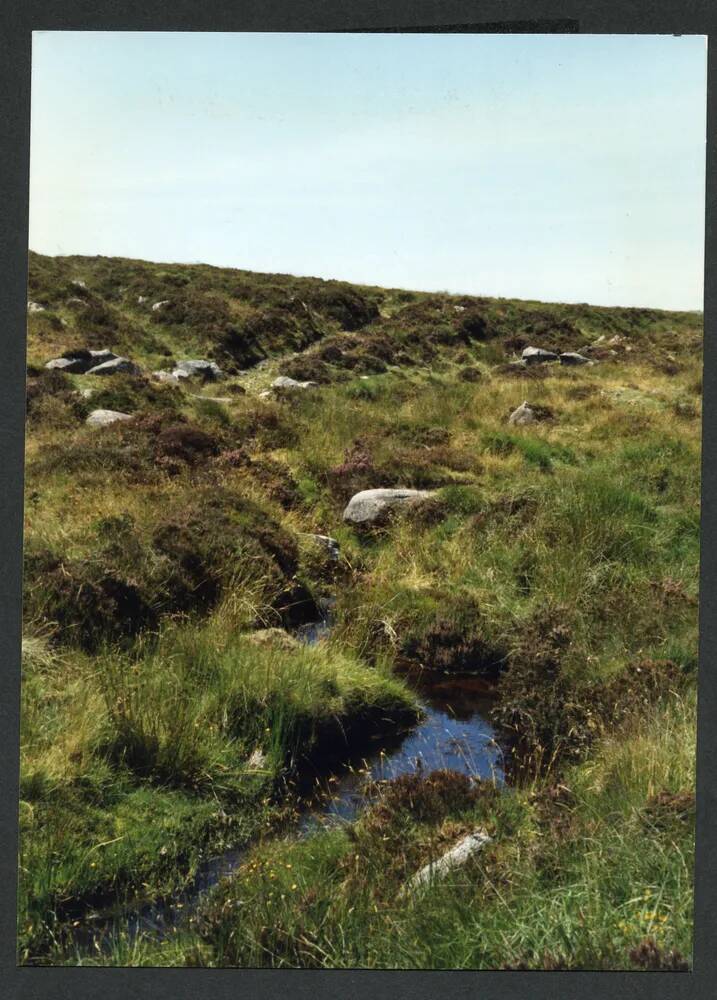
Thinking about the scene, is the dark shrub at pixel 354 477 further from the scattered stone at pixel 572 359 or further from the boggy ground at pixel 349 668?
the scattered stone at pixel 572 359

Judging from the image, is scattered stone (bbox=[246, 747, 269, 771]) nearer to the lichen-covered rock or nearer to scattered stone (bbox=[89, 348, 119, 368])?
the lichen-covered rock

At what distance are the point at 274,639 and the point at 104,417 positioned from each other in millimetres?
6602

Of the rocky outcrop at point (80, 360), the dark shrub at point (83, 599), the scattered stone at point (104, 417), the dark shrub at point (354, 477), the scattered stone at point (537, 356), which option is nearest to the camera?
the dark shrub at point (83, 599)

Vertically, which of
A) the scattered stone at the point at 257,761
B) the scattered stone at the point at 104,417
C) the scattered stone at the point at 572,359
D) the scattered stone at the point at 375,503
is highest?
the scattered stone at the point at 572,359

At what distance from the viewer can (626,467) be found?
12.6m

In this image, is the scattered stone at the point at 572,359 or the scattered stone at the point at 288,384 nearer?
the scattered stone at the point at 288,384

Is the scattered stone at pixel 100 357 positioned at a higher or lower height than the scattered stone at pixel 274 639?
higher

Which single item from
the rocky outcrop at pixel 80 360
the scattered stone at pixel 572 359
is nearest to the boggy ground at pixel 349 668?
the rocky outcrop at pixel 80 360

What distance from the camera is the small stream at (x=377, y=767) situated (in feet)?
17.3

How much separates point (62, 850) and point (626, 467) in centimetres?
906

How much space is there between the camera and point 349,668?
7.86 m

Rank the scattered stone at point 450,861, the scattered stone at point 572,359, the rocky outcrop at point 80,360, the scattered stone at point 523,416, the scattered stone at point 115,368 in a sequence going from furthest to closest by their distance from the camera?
the scattered stone at point 572,359
the scattered stone at point 115,368
the rocky outcrop at point 80,360
the scattered stone at point 523,416
the scattered stone at point 450,861

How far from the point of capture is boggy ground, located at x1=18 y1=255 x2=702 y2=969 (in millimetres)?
5051

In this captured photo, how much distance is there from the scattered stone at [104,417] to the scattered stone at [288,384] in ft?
18.1
